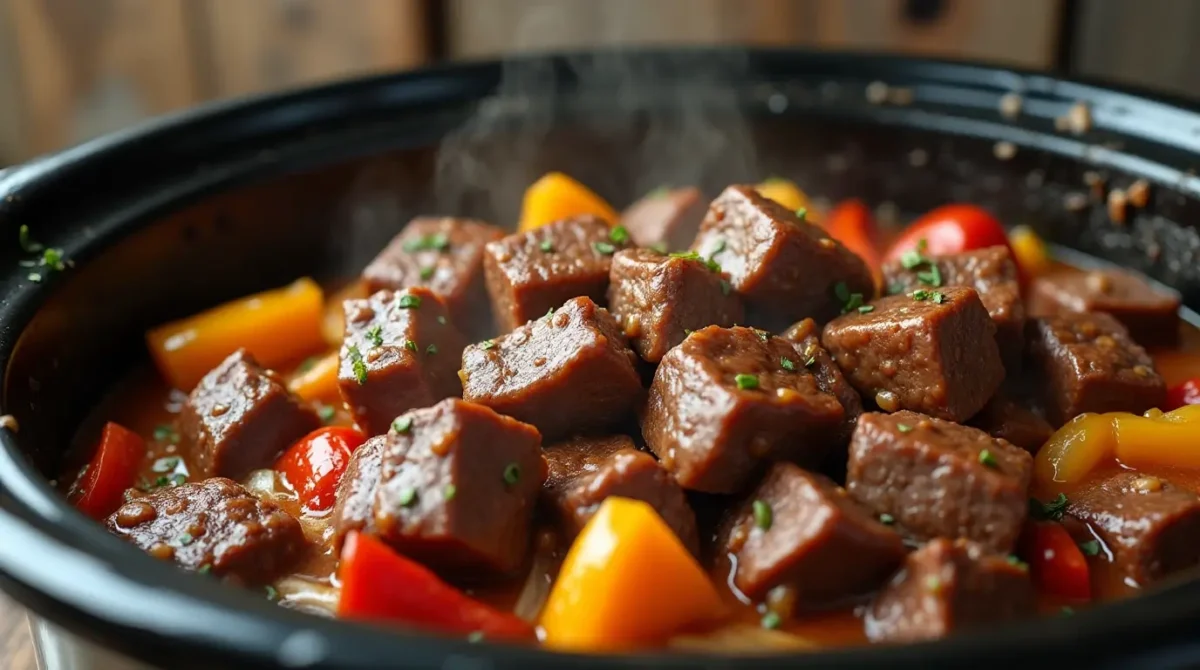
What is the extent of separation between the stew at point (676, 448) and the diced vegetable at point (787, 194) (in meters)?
0.80

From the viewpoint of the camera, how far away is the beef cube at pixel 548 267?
3285 mm

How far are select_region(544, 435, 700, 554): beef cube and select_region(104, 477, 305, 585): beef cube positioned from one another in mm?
639

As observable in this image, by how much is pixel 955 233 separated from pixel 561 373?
6.38ft

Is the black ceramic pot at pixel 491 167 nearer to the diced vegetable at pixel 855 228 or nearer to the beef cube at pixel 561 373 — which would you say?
the diced vegetable at pixel 855 228

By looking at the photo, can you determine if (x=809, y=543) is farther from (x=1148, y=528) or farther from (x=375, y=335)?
(x=375, y=335)

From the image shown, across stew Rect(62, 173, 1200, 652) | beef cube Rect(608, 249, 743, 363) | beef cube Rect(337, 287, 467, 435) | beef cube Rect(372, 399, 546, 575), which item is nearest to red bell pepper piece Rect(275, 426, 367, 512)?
stew Rect(62, 173, 1200, 652)

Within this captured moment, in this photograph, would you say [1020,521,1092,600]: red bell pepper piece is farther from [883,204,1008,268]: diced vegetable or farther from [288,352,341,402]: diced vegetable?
[288,352,341,402]: diced vegetable

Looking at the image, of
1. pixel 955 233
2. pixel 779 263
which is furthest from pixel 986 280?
pixel 955 233

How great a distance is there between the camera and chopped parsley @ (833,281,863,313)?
330 cm

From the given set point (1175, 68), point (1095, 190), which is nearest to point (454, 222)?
point (1095, 190)

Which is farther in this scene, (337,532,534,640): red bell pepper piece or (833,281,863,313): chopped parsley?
(833,281,863,313): chopped parsley

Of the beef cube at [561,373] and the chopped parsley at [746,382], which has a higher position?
the chopped parsley at [746,382]

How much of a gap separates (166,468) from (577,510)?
4.52 ft

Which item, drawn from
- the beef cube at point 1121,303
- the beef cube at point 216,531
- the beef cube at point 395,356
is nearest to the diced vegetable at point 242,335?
the beef cube at point 395,356
